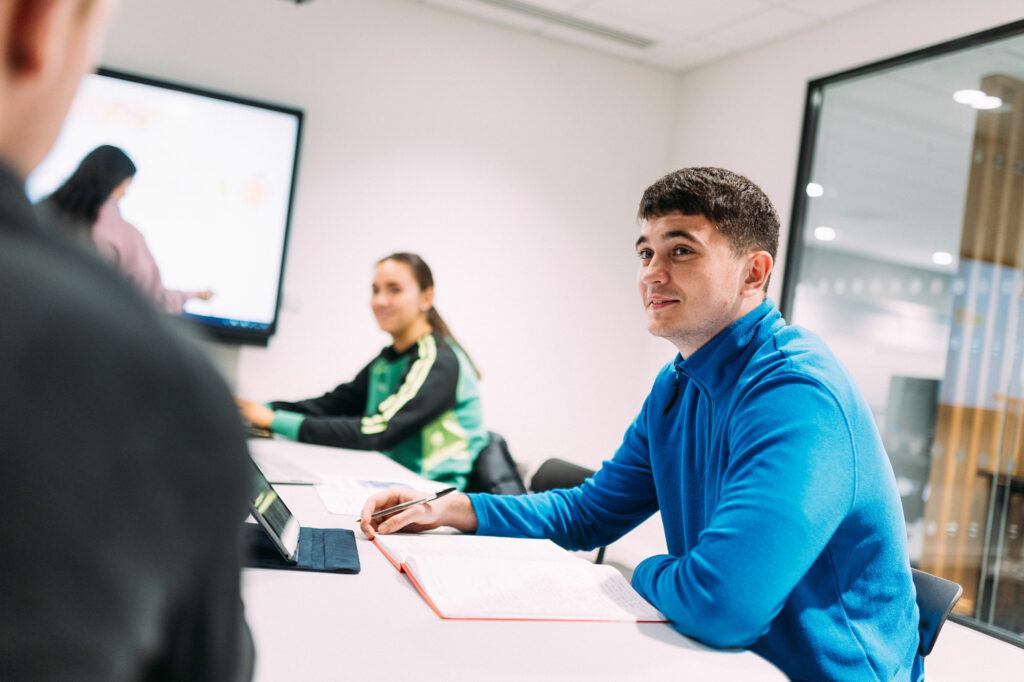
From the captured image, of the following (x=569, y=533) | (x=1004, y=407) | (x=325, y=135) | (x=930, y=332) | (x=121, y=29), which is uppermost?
(x=121, y=29)

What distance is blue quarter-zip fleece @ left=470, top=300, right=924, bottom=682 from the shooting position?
1.07 meters

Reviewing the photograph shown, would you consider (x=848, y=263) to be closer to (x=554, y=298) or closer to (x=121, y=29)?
(x=554, y=298)

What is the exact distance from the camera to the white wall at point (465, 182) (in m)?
4.02

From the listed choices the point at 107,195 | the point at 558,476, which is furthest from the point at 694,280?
the point at 107,195

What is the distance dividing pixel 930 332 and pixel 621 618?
8.89ft

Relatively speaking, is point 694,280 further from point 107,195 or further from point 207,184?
point 207,184

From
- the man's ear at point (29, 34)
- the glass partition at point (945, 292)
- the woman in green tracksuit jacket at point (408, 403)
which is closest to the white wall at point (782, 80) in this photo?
the glass partition at point (945, 292)

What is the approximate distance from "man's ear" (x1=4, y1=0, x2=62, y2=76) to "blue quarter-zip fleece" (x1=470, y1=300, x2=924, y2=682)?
3.19 feet

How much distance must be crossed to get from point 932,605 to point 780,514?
1.76 ft

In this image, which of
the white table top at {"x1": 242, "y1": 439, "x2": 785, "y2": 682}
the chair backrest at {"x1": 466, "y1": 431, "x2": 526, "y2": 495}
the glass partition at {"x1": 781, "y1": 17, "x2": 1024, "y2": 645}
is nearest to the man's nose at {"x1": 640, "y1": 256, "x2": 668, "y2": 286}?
the white table top at {"x1": 242, "y1": 439, "x2": 785, "y2": 682}

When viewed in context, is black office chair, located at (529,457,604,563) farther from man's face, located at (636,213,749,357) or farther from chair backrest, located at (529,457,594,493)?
man's face, located at (636,213,749,357)

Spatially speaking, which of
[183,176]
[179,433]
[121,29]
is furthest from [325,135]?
[179,433]

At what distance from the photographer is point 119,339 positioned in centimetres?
26

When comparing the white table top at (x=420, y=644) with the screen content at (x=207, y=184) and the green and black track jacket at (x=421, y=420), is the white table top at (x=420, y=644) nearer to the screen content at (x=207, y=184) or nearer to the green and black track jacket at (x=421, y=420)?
the green and black track jacket at (x=421, y=420)
